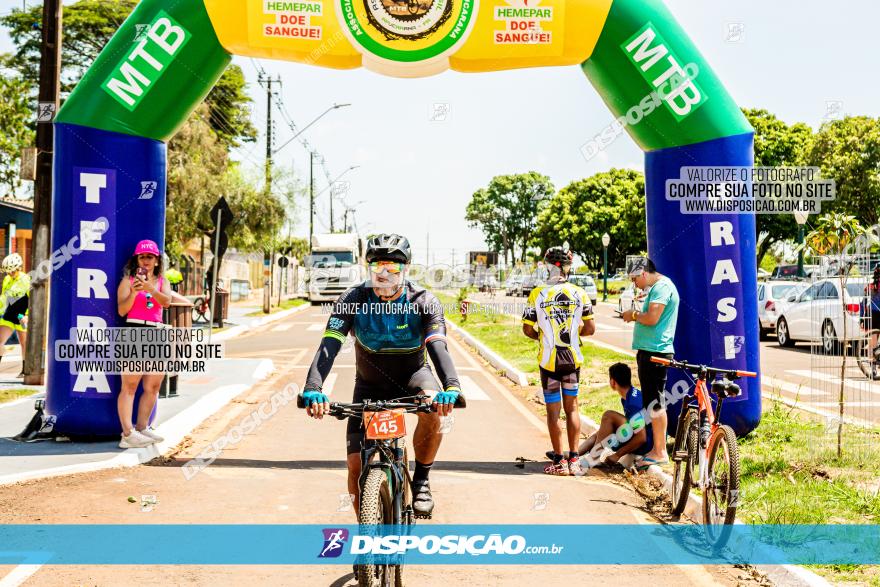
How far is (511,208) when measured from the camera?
113m

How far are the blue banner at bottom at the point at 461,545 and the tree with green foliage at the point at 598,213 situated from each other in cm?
6809

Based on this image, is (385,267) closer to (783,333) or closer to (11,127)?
(783,333)

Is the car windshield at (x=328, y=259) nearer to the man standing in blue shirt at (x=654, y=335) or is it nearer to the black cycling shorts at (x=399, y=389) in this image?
the man standing in blue shirt at (x=654, y=335)

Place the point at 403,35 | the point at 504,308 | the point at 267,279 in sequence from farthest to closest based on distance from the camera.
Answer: the point at 504,308, the point at 267,279, the point at 403,35

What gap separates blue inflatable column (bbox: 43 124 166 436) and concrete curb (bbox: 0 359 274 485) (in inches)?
23.2

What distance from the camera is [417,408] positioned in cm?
449

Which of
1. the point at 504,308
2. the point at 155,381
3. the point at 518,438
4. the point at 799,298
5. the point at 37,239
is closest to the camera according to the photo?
the point at 155,381

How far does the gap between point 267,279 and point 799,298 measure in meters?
21.7

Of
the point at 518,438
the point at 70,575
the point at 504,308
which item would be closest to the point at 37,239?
the point at 518,438

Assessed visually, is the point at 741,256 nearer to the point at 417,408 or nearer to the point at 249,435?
the point at 417,408

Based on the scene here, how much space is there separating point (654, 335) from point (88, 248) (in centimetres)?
566

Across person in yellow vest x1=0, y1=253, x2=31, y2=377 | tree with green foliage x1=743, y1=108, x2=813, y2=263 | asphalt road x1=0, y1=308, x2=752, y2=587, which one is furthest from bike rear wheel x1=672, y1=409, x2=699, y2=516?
tree with green foliage x1=743, y1=108, x2=813, y2=263

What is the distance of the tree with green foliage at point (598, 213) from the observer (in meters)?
75.1

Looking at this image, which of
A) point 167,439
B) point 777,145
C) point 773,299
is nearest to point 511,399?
point 167,439
